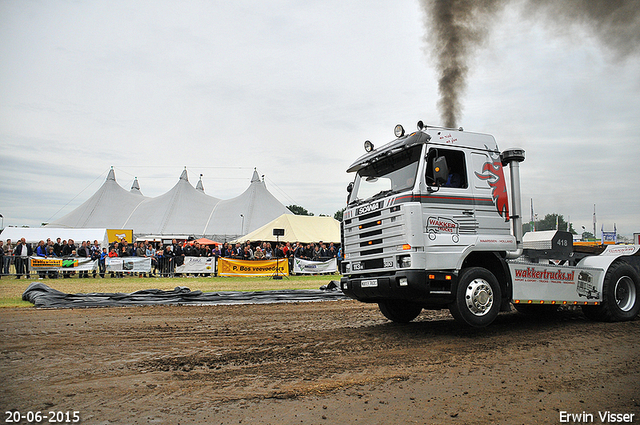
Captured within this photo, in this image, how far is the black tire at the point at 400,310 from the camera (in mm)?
9078

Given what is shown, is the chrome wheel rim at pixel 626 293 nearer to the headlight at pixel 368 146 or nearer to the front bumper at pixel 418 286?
the front bumper at pixel 418 286

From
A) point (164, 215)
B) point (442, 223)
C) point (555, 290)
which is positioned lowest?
point (555, 290)

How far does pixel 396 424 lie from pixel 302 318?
5.89m

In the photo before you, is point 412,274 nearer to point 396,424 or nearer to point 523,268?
point 523,268

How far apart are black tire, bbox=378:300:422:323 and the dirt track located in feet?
0.95

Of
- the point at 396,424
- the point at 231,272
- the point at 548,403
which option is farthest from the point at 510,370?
the point at 231,272

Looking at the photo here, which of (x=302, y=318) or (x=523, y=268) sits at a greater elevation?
(x=523, y=268)

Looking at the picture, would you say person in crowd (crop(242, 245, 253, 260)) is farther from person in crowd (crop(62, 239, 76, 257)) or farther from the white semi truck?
the white semi truck

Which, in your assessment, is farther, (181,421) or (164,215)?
(164,215)

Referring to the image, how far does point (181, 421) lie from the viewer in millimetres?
3891

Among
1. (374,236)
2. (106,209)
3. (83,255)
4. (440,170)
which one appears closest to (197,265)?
(83,255)

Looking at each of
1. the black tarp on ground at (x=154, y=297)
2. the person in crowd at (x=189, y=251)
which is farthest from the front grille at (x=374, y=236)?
the person in crowd at (x=189, y=251)

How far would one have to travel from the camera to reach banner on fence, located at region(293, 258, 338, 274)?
2644cm

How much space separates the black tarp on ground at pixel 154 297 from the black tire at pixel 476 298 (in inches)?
282
